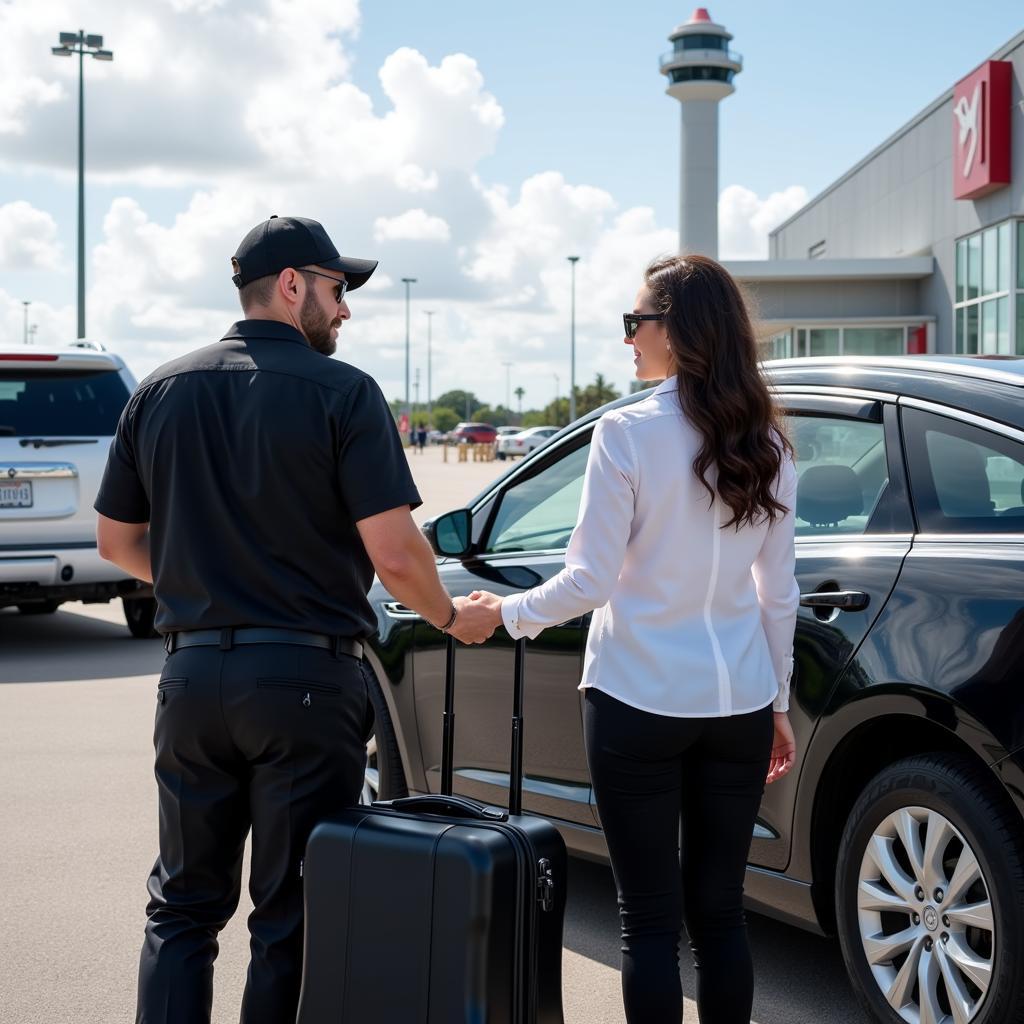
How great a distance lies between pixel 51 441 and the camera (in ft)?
32.1

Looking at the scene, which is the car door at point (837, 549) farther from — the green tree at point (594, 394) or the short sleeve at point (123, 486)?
the green tree at point (594, 394)

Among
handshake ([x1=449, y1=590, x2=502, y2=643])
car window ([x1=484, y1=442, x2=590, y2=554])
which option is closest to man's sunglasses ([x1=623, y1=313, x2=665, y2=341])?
handshake ([x1=449, y1=590, x2=502, y2=643])

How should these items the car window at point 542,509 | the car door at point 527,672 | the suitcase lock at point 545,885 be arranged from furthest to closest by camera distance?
the car window at point 542,509 → the car door at point 527,672 → the suitcase lock at point 545,885

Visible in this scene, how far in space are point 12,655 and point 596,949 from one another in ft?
23.4

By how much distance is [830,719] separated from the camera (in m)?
3.51

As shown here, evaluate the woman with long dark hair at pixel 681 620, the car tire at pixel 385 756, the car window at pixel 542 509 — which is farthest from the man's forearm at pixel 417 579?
the car tire at pixel 385 756

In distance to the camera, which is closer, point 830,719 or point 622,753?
point 622,753

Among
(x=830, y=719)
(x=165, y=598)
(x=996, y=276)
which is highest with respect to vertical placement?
(x=996, y=276)

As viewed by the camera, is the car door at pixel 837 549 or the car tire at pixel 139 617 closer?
the car door at pixel 837 549

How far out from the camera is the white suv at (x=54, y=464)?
966 centimetres

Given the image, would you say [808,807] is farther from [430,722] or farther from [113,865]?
[113,865]

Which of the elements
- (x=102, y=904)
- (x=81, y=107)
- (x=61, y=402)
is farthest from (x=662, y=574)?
(x=81, y=107)

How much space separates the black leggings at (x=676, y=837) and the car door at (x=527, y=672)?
3.85ft

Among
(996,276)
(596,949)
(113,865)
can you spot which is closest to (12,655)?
(113,865)
